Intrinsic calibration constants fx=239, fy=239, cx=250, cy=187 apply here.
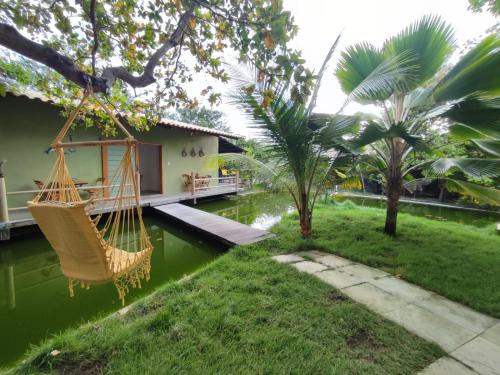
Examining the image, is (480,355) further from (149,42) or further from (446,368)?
(149,42)

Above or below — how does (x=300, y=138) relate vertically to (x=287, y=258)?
above

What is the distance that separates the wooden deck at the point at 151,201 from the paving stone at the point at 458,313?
3.64 m

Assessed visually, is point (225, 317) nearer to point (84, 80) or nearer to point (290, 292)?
point (290, 292)

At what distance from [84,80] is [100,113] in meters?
2.21

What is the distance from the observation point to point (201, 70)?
301 centimetres

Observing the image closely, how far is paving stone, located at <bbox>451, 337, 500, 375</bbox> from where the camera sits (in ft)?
5.33

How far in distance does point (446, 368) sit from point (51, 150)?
26.4ft

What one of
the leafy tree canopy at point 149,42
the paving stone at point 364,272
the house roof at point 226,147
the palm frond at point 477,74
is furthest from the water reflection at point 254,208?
the palm frond at point 477,74

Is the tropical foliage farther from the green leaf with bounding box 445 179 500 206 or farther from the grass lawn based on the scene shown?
the green leaf with bounding box 445 179 500 206

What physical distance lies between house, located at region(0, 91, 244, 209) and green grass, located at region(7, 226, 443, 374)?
2563 millimetres

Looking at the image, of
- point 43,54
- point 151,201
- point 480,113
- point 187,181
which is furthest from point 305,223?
point 187,181

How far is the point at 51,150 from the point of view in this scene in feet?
19.9

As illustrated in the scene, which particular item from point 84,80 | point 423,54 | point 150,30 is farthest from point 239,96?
point 423,54

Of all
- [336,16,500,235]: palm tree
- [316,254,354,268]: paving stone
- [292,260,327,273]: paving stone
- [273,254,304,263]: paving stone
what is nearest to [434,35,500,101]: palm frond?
[336,16,500,235]: palm tree
